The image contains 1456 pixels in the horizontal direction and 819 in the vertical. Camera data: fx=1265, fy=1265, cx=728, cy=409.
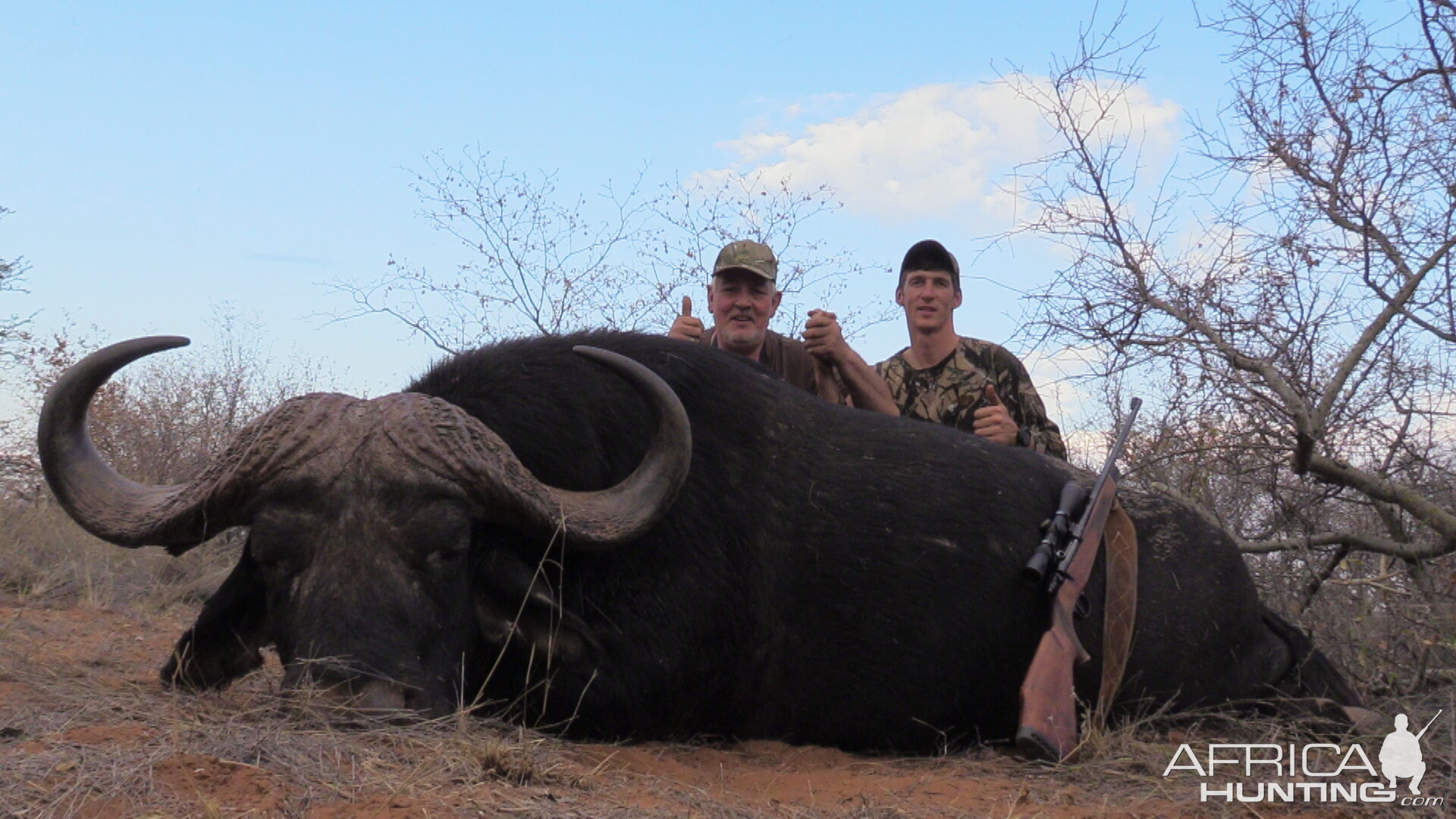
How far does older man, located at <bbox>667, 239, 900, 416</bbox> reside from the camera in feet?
22.6

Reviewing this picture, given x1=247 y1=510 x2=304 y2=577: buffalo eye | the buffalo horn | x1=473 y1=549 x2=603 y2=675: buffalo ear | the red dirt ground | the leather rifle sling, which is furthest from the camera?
the leather rifle sling

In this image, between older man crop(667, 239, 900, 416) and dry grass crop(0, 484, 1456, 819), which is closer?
dry grass crop(0, 484, 1456, 819)

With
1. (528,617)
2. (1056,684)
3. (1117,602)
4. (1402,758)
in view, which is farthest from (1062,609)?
(528,617)

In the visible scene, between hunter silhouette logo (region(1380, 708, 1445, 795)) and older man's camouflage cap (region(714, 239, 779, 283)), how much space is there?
396cm

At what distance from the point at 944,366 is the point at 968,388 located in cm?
23

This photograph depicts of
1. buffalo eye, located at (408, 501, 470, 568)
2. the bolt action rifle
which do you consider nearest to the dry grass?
the bolt action rifle

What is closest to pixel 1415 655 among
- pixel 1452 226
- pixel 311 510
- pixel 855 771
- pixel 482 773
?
pixel 1452 226

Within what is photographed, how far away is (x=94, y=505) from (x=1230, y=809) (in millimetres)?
3735

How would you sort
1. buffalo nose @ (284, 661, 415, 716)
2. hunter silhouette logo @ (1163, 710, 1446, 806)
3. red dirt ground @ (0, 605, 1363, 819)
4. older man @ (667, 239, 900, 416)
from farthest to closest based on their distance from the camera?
older man @ (667, 239, 900, 416) < hunter silhouette logo @ (1163, 710, 1446, 806) < buffalo nose @ (284, 661, 415, 716) < red dirt ground @ (0, 605, 1363, 819)

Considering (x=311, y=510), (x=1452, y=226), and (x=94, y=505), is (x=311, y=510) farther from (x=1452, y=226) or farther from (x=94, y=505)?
(x=1452, y=226)

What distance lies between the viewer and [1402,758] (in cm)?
400

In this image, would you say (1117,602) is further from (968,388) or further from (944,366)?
(944,366)

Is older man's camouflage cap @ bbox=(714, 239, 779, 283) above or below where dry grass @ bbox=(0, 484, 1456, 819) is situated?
above

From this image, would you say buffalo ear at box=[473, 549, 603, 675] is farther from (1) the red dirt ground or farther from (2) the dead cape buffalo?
(1) the red dirt ground
